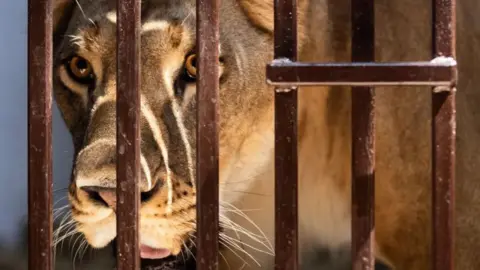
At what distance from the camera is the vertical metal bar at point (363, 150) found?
844 millimetres

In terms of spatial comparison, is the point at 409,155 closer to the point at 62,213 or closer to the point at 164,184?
the point at 164,184

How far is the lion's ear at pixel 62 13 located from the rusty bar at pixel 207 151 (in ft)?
1.11

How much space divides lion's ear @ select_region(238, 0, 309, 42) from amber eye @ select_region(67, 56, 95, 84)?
9.1 inches

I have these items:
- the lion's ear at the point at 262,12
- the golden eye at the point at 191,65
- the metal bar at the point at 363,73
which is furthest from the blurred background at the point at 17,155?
the metal bar at the point at 363,73

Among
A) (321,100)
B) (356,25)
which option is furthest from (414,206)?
(356,25)

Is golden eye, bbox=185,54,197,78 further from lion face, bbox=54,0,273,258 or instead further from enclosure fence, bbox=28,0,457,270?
enclosure fence, bbox=28,0,457,270

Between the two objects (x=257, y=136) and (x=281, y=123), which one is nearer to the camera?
(x=281, y=123)

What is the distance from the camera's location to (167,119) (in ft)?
3.57

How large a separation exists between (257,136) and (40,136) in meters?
0.32

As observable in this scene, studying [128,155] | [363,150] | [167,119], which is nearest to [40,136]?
[128,155]

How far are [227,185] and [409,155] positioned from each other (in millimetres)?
247

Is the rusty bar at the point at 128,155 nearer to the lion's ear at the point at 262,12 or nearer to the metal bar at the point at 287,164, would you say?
the metal bar at the point at 287,164

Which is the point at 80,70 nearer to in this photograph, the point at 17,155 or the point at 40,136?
the point at 17,155

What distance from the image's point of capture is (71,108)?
1122 millimetres
